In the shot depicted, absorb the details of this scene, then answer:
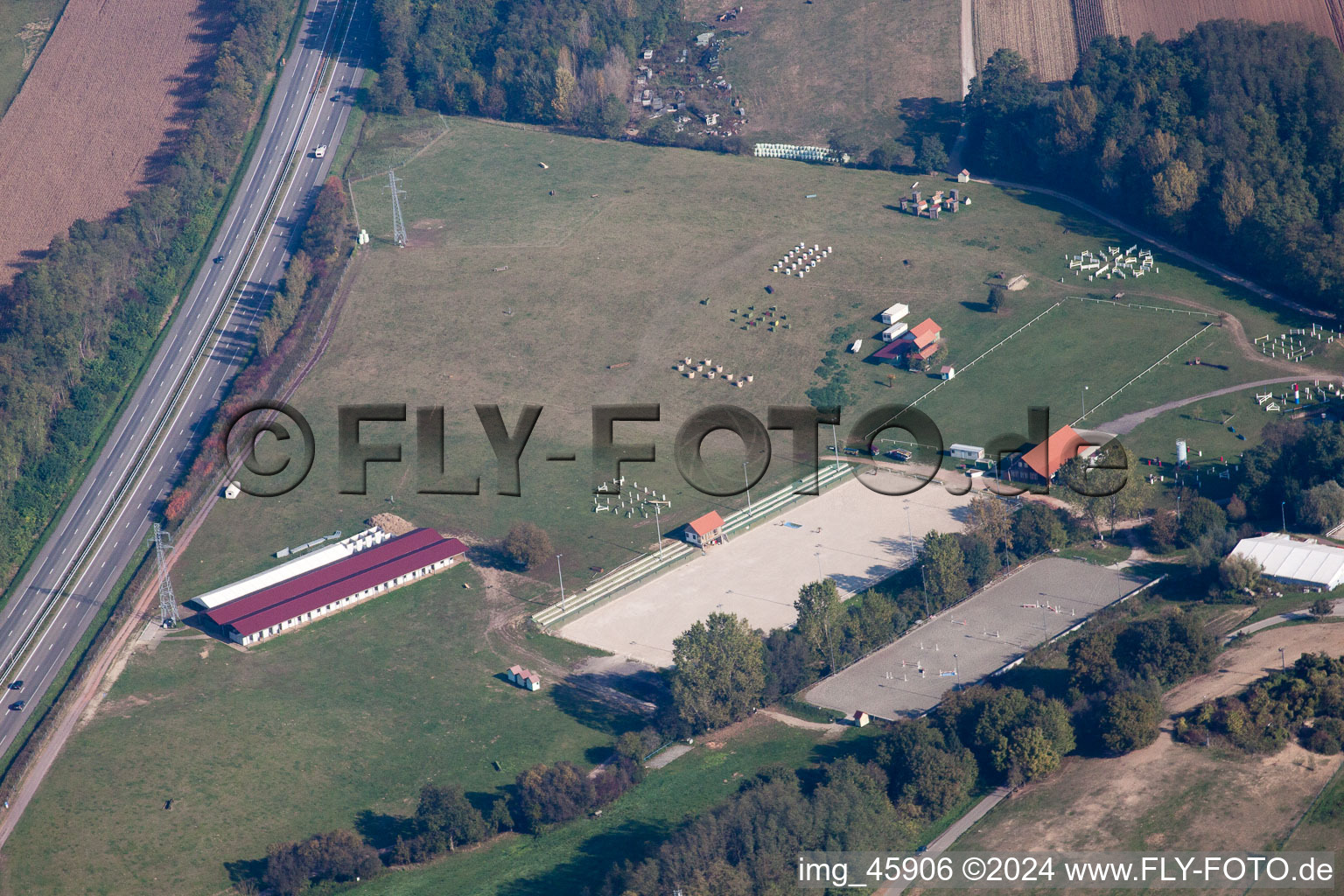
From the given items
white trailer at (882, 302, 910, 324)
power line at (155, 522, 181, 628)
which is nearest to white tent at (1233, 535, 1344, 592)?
white trailer at (882, 302, 910, 324)

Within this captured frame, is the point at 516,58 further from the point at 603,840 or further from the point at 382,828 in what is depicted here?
the point at 603,840

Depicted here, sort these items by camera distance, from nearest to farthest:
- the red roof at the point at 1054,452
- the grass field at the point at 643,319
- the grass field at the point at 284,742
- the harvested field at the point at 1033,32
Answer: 1. the grass field at the point at 284,742
2. the red roof at the point at 1054,452
3. the grass field at the point at 643,319
4. the harvested field at the point at 1033,32

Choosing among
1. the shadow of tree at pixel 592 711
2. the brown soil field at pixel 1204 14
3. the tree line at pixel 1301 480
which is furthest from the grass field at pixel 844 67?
Result: the shadow of tree at pixel 592 711

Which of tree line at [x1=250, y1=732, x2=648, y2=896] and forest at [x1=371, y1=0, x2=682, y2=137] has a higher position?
forest at [x1=371, y1=0, x2=682, y2=137]

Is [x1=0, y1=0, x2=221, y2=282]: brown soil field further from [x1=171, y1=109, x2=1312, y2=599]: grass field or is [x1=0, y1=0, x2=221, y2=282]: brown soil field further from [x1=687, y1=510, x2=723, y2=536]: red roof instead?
[x1=687, y1=510, x2=723, y2=536]: red roof

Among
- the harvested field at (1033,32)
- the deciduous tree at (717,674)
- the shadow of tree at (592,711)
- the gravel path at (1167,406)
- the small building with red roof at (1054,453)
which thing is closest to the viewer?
the deciduous tree at (717,674)

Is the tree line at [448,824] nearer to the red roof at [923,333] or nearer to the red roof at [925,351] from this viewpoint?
the red roof at [925,351]
